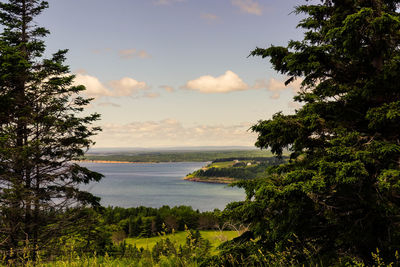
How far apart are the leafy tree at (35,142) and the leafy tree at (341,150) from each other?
1096 centimetres

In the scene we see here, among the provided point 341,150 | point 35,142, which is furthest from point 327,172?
point 35,142

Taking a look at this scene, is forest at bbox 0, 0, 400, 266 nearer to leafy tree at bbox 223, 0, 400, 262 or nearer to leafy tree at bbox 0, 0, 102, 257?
leafy tree at bbox 223, 0, 400, 262

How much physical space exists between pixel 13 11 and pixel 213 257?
1819 centimetres

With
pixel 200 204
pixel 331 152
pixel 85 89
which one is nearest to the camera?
pixel 331 152

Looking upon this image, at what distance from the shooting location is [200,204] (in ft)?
366

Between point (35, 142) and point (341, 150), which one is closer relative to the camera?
point (341, 150)

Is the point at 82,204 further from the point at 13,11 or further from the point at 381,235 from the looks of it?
the point at 381,235

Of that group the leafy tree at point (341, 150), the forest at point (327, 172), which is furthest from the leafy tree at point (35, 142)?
the leafy tree at point (341, 150)

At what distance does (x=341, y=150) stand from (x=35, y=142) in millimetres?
12818

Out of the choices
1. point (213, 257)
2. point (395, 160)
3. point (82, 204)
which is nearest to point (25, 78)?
point (82, 204)

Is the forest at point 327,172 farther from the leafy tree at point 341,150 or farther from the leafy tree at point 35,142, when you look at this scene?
the leafy tree at point 35,142

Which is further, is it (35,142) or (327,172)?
(35,142)

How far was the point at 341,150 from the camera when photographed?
14.9 feet

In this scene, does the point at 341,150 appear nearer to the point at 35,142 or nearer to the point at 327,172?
the point at 327,172
